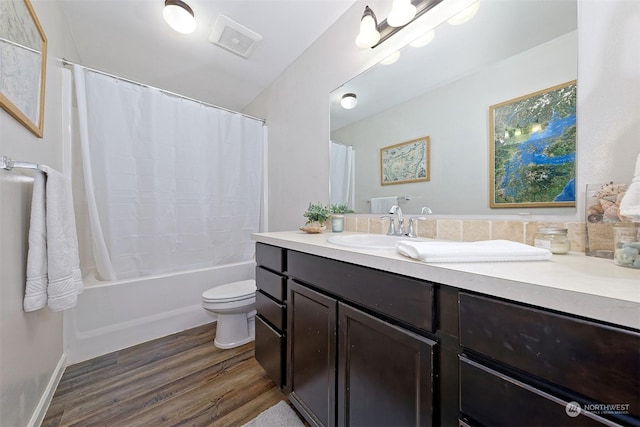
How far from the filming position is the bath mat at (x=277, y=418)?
108 cm

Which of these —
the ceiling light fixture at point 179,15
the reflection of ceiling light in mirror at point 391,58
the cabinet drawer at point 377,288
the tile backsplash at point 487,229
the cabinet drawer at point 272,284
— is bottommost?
the cabinet drawer at point 272,284

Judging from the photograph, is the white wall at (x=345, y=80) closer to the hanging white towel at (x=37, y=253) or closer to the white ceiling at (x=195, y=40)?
the white ceiling at (x=195, y=40)

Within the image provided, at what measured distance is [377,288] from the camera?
0.71 metres

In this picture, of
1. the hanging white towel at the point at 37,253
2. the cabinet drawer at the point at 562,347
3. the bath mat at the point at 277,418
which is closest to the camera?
the cabinet drawer at the point at 562,347

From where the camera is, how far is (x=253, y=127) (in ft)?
7.97

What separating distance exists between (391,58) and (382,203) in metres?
0.82

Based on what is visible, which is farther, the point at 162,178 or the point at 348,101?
the point at 162,178

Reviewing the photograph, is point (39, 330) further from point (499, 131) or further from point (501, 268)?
point (499, 131)

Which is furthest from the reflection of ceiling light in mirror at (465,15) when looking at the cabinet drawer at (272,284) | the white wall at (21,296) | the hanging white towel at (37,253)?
the hanging white towel at (37,253)

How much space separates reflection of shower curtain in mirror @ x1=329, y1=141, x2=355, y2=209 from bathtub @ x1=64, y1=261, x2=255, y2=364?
4.41 feet

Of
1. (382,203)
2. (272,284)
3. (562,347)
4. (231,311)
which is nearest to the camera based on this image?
(562,347)

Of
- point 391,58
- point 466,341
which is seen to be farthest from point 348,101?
point 466,341

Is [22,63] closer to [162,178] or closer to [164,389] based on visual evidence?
[162,178]

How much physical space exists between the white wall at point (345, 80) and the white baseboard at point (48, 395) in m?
1.67
